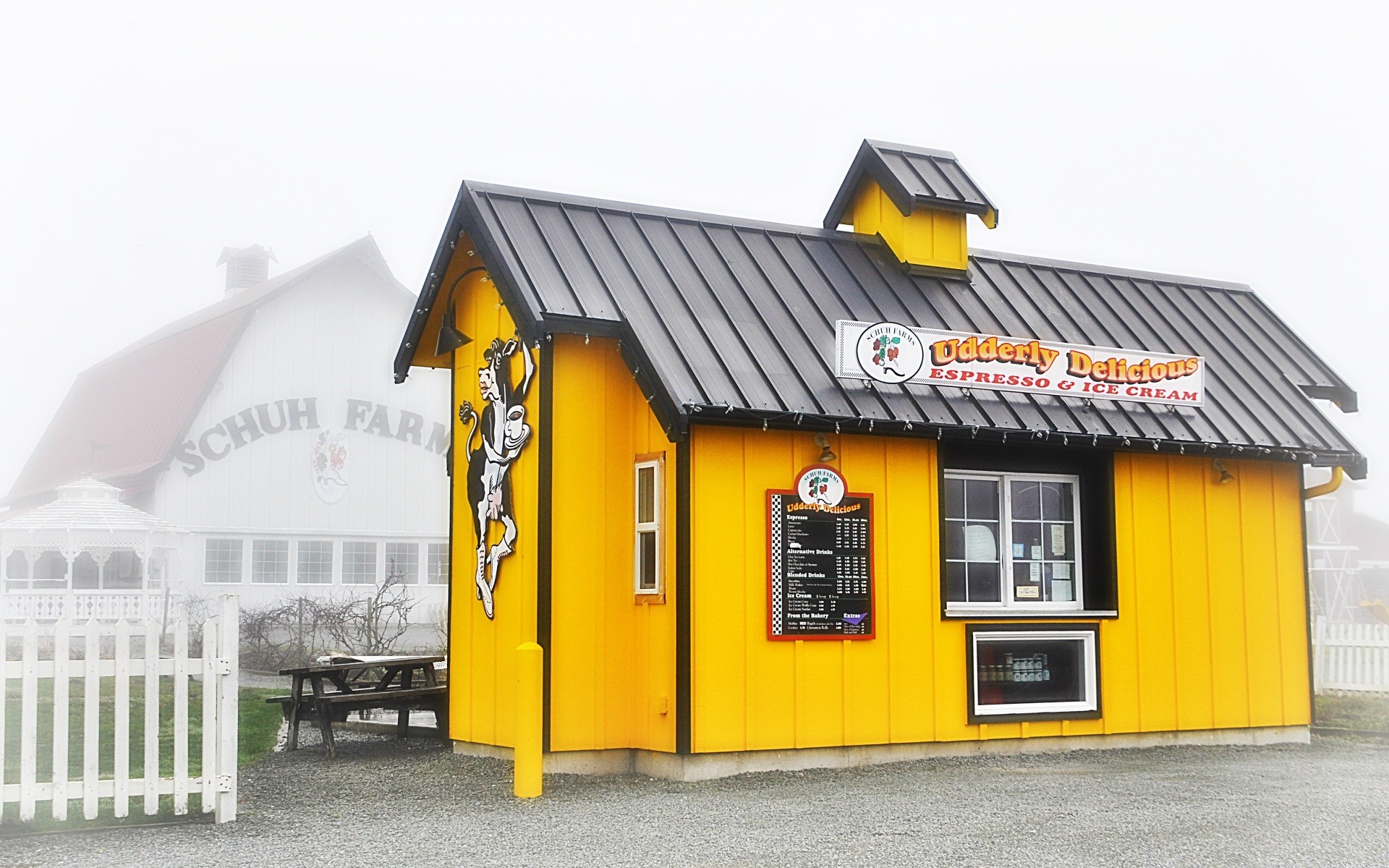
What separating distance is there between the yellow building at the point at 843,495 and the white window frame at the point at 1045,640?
3cm

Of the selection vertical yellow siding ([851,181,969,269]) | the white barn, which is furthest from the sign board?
the white barn

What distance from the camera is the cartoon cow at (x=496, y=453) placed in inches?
447

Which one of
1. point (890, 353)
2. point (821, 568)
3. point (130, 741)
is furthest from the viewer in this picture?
point (130, 741)

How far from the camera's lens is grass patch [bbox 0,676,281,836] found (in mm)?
8398

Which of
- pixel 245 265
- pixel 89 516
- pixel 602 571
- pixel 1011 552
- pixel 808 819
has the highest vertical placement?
pixel 245 265

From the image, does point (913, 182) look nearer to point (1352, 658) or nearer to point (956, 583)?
point (956, 583)

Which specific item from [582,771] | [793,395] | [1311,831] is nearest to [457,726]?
[582,771]

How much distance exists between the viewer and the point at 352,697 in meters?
11.9

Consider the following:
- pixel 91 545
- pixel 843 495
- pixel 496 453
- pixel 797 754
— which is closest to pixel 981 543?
pixel 843 495

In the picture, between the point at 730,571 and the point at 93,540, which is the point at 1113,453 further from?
the point at 93,540

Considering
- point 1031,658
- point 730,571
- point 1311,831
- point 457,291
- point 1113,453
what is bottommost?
point 1311,831

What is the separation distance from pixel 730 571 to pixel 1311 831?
4248 mm

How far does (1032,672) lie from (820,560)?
7.74ft

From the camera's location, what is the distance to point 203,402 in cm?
3020
